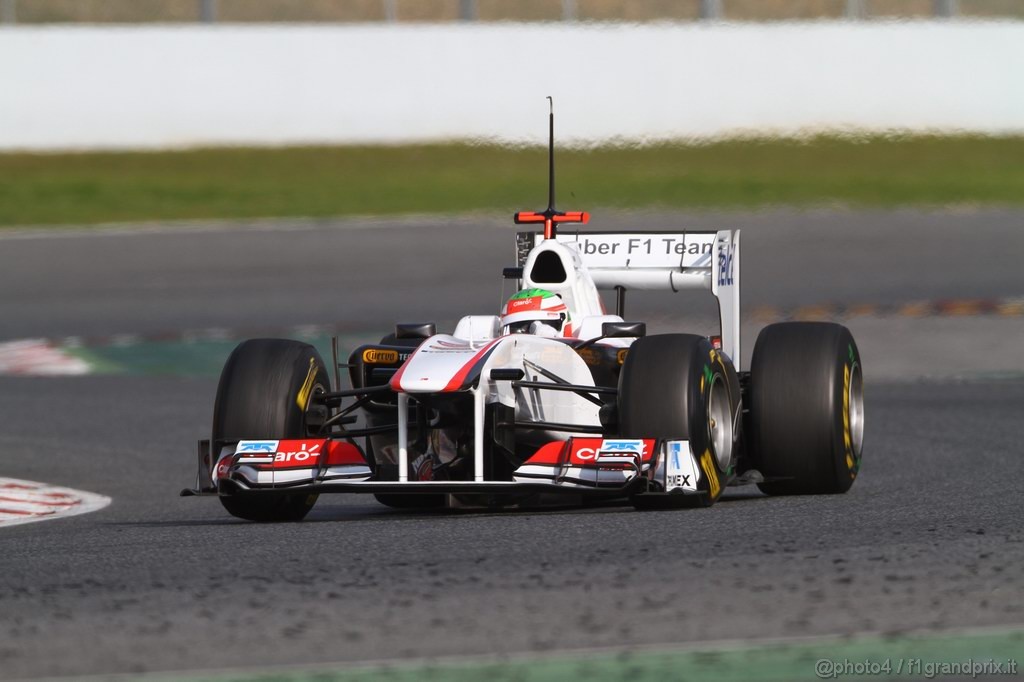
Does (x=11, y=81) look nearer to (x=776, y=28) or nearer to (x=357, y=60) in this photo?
(x=357, y=60)

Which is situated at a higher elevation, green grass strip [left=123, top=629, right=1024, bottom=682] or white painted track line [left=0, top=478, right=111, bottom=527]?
green grass strip [left=123, top=629, right=1024, bottom=682]

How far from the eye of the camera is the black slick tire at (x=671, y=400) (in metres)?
7.23

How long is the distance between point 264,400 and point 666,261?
271 cm

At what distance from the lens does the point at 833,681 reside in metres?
4.27

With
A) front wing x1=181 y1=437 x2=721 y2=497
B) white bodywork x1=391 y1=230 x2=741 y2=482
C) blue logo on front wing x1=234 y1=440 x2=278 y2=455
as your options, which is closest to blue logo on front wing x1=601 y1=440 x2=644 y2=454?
front wing x1=181 y1=437 x2=721 y2=497

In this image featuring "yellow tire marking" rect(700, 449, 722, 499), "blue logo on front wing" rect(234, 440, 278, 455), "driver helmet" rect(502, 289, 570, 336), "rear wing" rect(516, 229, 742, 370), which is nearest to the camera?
"yellow tire marking" rect(700, 449, 722, 499)

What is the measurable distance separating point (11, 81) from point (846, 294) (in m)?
12.0

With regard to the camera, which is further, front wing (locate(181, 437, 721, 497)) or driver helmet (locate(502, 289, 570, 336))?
driver helmet (locate(502, 289, 570, 336))

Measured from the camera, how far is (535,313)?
8508 millimetres

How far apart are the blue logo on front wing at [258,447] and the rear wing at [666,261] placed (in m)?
2.30

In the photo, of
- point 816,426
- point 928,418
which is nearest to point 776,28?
point 928,418

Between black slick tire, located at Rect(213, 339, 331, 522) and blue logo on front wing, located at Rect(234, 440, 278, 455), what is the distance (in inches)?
3.5

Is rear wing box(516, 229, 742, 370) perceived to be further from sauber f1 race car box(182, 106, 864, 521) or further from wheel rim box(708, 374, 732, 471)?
wheel rim box(708, 374, 732, 471)

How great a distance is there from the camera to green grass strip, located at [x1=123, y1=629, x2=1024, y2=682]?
4293 millimetres
